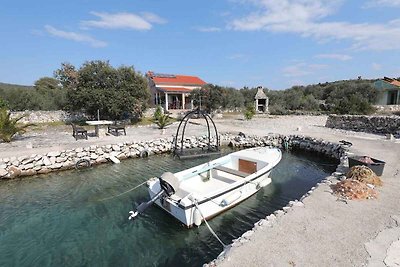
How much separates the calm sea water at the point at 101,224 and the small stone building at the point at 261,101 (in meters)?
27.6

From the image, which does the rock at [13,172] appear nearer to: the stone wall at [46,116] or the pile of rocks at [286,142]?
the pile of rocks at [286,142]

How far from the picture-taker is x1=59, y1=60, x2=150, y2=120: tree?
66.3 feet

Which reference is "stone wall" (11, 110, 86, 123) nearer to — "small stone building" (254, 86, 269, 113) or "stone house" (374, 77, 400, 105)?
"small stone building" (254, 86, 269, 113)

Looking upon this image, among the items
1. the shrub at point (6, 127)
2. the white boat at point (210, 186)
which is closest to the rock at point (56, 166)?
the shrub at point (6, 127)

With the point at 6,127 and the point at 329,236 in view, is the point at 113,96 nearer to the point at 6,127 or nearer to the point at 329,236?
the point at 6,127

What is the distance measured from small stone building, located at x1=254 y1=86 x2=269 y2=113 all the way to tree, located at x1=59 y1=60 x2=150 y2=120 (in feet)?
66.4

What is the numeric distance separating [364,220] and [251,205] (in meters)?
3.22

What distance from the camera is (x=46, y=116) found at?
76.7 ft

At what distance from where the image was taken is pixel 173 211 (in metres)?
6.15

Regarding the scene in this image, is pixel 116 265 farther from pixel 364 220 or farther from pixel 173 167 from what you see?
pixel 173 167

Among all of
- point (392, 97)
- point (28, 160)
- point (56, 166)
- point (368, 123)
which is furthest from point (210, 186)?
point (392, 97)

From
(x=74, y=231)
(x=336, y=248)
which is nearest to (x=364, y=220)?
(x=336, y=248)

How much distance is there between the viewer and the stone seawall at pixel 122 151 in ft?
33.8

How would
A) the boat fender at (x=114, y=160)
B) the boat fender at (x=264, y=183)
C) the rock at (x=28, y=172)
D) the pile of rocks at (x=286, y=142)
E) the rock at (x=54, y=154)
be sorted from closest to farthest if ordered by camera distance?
the boat fender at (x=264, y=183)
the rock at (x=28, y=172)
the rock at (x=54, y=154)
the boat fender at (x=114, y=160)
the pile of rocks at (x=286, y=142)
